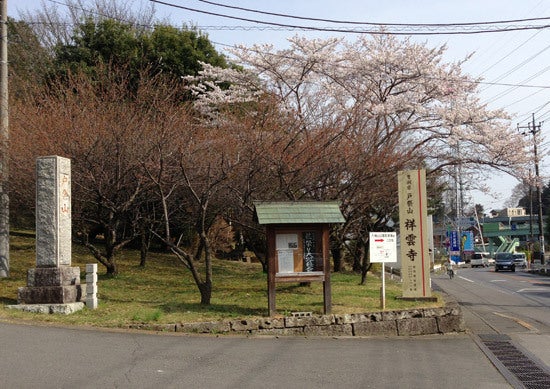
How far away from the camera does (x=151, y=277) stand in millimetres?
18906

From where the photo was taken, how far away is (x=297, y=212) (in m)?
12.8

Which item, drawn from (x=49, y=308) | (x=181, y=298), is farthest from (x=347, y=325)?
(x=49, y=308)

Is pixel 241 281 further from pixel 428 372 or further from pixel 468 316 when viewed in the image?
pixel 428 372

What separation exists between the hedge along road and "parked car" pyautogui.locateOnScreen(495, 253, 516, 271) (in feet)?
141

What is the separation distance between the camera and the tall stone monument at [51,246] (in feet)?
41.5

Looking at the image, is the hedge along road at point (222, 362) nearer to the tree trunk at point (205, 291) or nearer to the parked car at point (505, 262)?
the tree trunk at point (205, 291)

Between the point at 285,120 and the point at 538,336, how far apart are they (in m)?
9.43

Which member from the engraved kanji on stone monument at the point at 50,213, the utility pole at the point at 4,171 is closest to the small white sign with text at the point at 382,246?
the engraved kanji on stone monument at the point at 50,213

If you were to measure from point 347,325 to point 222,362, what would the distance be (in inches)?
161

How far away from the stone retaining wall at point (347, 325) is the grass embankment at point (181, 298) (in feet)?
1.50

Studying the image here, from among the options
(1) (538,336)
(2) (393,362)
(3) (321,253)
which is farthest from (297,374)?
(1) (538,336)

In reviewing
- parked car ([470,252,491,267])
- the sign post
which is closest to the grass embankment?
the sign post

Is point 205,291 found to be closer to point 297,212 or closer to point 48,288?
point 297,212

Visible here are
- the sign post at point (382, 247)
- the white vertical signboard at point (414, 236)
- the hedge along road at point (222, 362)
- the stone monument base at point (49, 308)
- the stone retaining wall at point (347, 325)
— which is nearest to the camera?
the hedge along road at point (222, 362)
